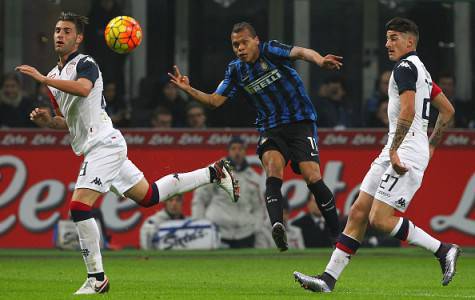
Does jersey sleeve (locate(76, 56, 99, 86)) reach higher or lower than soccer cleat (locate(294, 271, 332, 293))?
higher

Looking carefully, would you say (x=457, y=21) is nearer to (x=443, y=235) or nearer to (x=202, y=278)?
(x=443, y=235)

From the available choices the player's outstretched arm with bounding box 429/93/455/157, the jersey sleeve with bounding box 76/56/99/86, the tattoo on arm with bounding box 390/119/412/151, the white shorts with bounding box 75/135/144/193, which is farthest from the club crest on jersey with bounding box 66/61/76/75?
the player's outstretched arm with bounding box 429/93/455/157

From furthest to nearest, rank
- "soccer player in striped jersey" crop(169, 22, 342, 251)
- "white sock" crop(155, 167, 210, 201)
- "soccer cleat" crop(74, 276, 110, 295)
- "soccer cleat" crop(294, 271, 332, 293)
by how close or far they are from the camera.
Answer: "soccer player in striped jersey" crop(169, 22, 342, 251), "white sock" crop(155, 167, 210, 201), "soccer cleat" crop(294, 271, 332, 293), "soccer cleat" crop(74, 276, 110, 295)

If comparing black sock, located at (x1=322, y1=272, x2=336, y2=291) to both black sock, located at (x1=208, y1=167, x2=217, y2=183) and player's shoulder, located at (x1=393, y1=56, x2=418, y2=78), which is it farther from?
black sock, located at (x1=208, y1=167, x2=217, y2=183)

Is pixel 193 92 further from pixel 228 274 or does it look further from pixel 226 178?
pixel 228 274

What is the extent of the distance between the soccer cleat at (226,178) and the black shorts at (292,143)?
53 cm

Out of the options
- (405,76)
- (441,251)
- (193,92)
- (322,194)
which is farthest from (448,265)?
(193,92)

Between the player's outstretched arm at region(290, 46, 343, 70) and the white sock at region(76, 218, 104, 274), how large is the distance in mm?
2435

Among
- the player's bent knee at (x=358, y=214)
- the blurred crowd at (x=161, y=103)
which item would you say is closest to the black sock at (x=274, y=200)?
the player's bent knee at (x=358, y=214)

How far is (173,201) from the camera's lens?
703 inches

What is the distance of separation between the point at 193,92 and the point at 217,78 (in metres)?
7.53

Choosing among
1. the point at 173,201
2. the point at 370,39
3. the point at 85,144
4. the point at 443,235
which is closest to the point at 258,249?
the point at 173,201

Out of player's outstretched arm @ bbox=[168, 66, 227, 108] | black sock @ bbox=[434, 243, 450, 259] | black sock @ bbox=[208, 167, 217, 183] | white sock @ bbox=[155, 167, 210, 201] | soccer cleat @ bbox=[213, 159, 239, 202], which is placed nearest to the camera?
black sock @ bbox=[434, 243, 450, 259]

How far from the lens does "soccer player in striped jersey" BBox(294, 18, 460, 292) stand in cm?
1053
